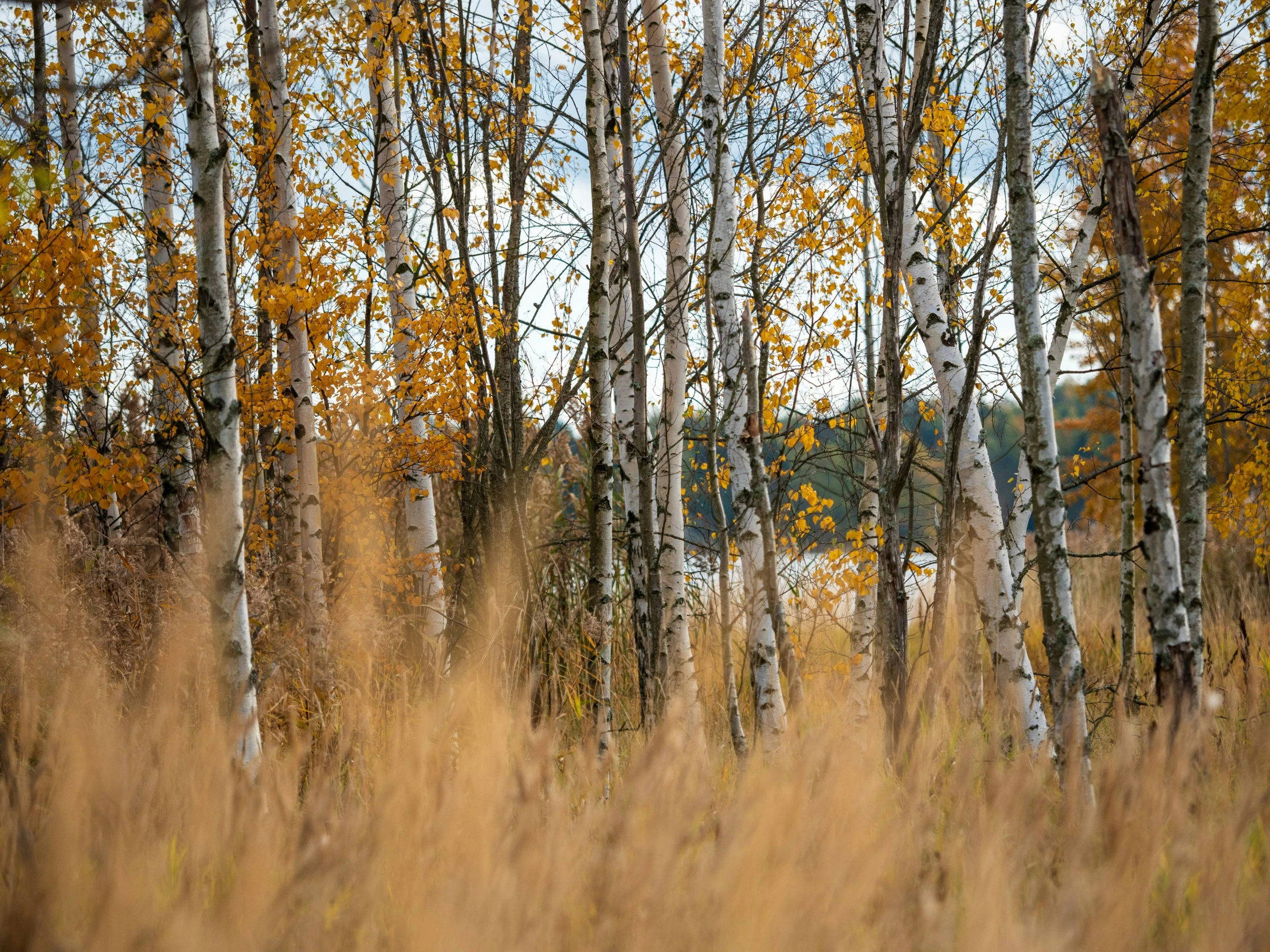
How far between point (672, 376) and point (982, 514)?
1899 millimetres

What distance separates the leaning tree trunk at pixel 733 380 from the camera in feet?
13.4

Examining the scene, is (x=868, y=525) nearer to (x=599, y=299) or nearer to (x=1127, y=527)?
(x=1127, y=527)

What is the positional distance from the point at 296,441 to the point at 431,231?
264 centimetres

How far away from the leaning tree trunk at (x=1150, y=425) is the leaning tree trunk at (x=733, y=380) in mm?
1691

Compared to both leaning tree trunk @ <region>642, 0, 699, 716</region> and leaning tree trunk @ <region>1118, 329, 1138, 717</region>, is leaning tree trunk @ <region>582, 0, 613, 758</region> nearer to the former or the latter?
leaning tree trunk @ <region>642, 0, 699, 716</region>

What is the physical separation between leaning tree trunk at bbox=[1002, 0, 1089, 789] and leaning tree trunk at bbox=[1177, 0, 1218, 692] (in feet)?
1.99

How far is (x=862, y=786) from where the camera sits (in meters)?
1.93

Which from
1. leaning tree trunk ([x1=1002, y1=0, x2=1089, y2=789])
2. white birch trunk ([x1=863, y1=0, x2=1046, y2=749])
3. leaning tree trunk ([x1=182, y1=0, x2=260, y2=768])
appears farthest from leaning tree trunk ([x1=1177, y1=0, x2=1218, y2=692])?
leaning tree trunk ([x1=182, y1=0, x2=260, y2=768])

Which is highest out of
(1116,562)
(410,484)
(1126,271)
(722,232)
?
(722,232)

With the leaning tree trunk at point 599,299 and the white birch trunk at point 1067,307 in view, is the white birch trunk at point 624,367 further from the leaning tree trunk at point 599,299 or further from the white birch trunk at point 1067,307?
the white birch trunk at point 1067,307

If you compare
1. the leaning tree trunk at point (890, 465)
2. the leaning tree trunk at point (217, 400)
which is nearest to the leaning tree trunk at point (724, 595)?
the leaning tree trunk at point (890, 465)

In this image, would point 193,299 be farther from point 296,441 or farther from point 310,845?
point 310,845

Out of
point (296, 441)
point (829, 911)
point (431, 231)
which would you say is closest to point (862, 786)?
point (829, 911)

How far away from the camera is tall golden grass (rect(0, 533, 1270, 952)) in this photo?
4.92ft
